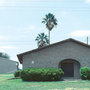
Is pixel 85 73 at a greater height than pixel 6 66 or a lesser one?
lesser

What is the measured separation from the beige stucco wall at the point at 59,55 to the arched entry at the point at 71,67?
1037mm

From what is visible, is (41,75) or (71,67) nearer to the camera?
(41,75)

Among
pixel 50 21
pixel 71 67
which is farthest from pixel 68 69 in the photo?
pixel 50 21

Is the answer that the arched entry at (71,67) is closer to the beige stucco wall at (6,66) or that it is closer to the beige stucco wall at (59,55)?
the beige stucco wall at (59,55)

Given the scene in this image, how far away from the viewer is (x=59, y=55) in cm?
3070

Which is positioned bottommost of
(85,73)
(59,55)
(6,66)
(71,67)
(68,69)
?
(85,73)

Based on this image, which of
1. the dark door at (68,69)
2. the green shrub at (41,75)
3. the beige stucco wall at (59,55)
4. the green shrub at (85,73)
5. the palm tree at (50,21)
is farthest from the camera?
the palm tree at (50,21)

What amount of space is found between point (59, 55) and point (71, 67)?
9.90 feet

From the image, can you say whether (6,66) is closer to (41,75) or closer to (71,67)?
(71,67)

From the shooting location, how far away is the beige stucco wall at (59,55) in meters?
30.6

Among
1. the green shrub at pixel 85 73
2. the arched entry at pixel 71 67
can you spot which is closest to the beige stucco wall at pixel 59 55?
the arched entry at pixel 71 67

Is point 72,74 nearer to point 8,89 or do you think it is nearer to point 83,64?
point 83,64

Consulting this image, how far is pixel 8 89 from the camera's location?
1802 centimetres

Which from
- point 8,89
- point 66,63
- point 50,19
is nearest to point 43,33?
point 50,19
